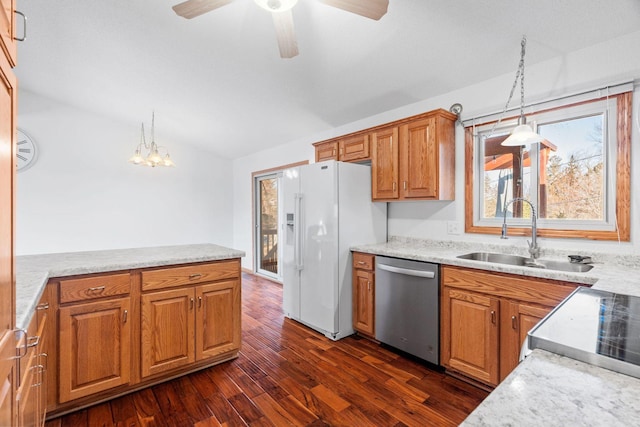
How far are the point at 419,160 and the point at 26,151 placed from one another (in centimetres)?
525

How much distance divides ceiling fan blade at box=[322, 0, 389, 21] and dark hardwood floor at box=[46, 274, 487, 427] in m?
2.27

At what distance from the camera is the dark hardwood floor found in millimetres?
1783

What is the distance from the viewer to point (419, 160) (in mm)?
2684

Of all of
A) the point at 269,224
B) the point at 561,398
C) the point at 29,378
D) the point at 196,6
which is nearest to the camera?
the point at 561,398

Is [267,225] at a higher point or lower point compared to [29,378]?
higher

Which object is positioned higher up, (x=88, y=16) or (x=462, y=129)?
(x=88, y=16)

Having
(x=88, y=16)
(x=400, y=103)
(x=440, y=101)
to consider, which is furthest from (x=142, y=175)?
(x=440, y=101)

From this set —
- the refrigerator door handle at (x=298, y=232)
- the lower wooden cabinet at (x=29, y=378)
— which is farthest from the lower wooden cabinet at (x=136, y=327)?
the refrigerator door handle at (x=298, y=232)

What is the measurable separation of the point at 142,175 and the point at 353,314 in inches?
173

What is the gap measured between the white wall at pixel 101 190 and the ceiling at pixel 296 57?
0.66 m

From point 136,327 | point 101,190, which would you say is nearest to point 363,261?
point 136,327

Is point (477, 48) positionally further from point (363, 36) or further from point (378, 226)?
point (378, 226)

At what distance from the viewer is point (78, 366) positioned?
70.9 inches

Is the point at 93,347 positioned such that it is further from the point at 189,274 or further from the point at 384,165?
the point at 384,165
